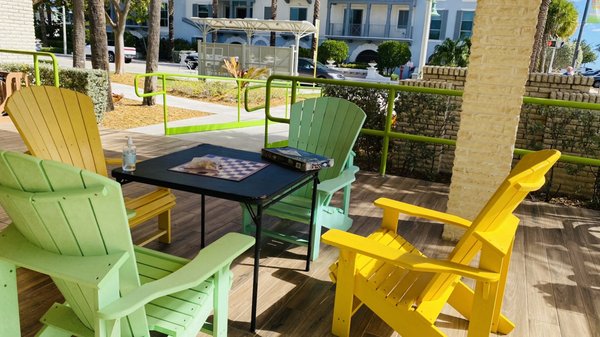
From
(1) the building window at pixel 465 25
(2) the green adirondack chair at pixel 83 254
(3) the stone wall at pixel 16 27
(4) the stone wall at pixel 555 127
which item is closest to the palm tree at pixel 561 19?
(1) the building window at pixel 465 25

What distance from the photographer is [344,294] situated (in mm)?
2461

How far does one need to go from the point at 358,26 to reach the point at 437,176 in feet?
97.4

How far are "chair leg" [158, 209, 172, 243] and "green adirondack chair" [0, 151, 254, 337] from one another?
5.30ft

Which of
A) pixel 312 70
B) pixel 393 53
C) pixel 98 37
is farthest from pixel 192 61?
pixel 98 37

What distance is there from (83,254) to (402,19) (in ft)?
114

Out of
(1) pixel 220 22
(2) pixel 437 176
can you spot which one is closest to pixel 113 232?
(2) pixel 437 176

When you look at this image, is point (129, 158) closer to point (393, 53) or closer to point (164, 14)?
point (393, 53)

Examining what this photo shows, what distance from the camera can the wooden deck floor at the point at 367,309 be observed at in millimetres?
2672

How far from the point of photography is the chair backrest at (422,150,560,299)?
1.98 m

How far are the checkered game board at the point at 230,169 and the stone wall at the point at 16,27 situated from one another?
9377mm

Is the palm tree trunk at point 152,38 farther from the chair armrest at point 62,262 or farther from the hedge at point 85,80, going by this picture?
the chair armrest at point 62,262

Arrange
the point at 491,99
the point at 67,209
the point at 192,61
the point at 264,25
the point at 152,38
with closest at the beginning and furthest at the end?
1. the point at 67,209
2. the point at 491,99
3. the point at 152,38
4. the point at 264,25
5. the point at 192,61

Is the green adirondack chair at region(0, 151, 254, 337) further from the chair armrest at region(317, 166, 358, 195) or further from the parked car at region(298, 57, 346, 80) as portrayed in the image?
the parked car at region(298, 57, 346, 80)

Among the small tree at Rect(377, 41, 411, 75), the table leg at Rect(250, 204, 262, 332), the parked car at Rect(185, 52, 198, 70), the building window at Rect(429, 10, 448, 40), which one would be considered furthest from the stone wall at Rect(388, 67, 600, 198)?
the building window at Rect(429, 10, 448, 40)
